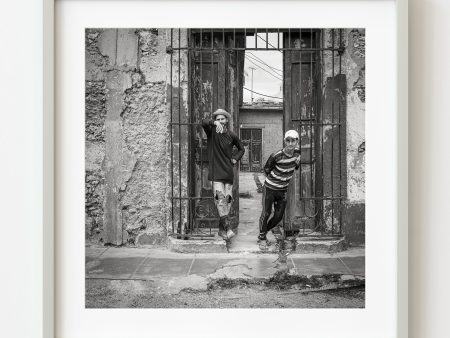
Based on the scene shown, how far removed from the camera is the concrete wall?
1495mm

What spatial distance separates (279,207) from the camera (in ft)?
5.04

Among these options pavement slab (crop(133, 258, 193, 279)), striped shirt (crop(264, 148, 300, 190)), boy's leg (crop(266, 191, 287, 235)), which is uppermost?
striped shirt (crop(264, 148, 300, 190))

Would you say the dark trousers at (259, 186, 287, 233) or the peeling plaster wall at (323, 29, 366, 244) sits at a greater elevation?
the peeling plaster wall at (323, 29, 366, 244)

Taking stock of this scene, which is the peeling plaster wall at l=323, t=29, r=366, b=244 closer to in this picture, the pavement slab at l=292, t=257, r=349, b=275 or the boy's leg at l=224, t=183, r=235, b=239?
the pavement slab at l=292, t=257, r=349, b=275

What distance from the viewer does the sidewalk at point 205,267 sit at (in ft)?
4.78

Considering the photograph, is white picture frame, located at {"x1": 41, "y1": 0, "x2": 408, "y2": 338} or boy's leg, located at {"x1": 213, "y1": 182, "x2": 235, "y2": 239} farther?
boy's leg, located at {"x1": 213, "y1": 182, "x2": 235, "y2": 239}

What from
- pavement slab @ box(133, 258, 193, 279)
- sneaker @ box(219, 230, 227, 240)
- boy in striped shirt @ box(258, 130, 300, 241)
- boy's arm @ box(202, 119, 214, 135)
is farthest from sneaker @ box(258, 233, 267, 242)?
boy's arm @ box(202, 119, 214, 135)

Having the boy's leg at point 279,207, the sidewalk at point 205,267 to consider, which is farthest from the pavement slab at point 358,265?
the boy's leg at point 279,207

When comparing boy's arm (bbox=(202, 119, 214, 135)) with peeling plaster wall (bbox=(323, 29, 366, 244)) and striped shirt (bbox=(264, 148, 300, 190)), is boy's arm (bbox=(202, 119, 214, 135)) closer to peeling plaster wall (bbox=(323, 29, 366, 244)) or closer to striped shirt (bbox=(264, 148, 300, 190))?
striped shirt (bbox=(264, 148, 300, 190))

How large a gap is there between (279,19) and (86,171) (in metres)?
0.75

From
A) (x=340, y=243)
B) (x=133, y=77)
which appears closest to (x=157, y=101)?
(x=133, y=77)
